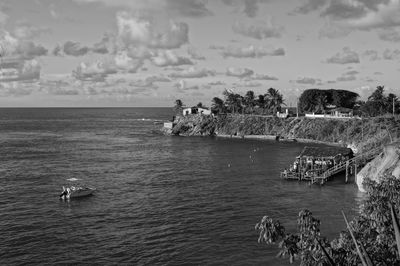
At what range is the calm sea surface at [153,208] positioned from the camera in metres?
47.6

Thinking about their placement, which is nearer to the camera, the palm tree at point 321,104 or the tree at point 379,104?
the tree at point 379,104

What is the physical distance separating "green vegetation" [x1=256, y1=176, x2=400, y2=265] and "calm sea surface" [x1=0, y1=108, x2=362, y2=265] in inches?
1052

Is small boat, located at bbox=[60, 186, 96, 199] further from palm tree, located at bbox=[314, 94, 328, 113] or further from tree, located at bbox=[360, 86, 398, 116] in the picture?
palm tree, located at bbox=[314, 94, 328, 113]

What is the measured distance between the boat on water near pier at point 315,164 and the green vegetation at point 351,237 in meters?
64.6

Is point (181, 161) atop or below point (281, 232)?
below

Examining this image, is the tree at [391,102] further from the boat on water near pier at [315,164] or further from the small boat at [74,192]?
the small boat at [74,192]

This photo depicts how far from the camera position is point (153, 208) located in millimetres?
65125

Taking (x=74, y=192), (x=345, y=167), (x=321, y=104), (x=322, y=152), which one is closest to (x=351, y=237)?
(x=74, y=192)

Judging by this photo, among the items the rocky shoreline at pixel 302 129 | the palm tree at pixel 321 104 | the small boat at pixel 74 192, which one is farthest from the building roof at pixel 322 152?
the palm tree at pixel 321 104

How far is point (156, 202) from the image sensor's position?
6856 centimetres

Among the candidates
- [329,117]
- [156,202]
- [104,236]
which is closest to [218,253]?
[104,236]

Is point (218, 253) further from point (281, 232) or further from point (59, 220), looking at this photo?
point (281, 232)

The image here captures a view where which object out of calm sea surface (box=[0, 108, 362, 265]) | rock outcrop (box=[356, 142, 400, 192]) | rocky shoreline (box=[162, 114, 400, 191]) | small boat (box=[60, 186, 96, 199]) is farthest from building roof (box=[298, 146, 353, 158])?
small boat (box=[60, 186, 96, 199])

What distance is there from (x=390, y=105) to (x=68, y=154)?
381 feet
